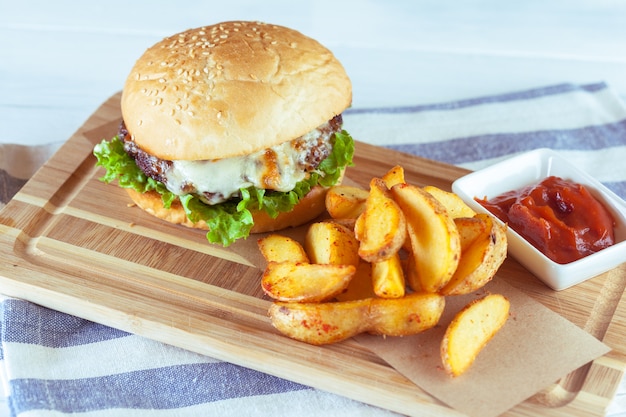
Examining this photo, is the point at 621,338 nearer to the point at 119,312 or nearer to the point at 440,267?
the point at 440,267

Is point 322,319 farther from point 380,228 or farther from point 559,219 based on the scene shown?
point 559,219

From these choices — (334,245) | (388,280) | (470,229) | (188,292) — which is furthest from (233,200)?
(470,229)

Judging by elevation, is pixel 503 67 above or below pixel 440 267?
below

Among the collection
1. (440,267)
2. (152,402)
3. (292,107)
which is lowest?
(152,402)

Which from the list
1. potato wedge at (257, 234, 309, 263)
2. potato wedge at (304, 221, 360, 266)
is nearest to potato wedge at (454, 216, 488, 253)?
potato wedge at (304, 221, 360, 266)

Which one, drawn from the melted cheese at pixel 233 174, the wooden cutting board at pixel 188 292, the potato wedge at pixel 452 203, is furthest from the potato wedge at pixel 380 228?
the melted cheese at pixel 233 174

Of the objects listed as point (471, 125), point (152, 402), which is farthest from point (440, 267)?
point (471, 125)

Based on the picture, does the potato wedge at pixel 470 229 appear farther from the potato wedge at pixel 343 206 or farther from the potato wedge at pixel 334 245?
the potato wedge at pixel 343 206
